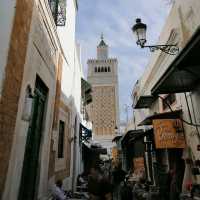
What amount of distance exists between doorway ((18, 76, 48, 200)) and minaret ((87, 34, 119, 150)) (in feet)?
Result: 140

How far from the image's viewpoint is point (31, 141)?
4.45 meters

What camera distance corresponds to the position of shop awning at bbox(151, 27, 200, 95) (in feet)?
9.80

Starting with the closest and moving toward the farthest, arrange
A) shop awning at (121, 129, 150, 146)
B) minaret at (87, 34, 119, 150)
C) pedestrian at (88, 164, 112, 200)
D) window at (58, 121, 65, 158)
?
pedestrian at (88, 164, 112, 200)
window at (58, 121, 65, 158)
shop awning at (121, 129, 150, 146)
minaret at (87, 34, 119, 150)

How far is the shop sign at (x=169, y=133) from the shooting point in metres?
5.49

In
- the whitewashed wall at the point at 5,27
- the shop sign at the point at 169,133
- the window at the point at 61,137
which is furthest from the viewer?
the window at the point at 61,137

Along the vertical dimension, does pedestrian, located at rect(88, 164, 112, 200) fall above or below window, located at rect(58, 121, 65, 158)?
below

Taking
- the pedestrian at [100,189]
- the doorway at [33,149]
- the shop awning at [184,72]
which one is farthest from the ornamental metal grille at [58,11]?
the pedestrian at [100,189]

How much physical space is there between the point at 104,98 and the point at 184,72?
4962cm

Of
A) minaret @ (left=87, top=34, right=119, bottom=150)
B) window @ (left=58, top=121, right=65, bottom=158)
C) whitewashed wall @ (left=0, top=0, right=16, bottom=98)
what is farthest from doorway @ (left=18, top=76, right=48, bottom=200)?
minaret @ (left=87, top=34, right=119, bottom=150)

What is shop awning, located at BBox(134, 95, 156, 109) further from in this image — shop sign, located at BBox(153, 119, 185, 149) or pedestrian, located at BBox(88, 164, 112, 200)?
pedestrian, located at BBox(88, 164, 112, 200)

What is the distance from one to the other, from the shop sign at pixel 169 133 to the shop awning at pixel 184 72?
1169 millimetres

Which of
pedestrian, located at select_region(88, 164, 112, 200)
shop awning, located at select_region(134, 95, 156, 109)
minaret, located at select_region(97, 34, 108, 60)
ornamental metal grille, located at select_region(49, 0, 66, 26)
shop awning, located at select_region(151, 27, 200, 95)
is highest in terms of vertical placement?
minaret, located at select_region(97, 34, 108, 60)

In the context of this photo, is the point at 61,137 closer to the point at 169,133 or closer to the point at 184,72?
the point at 169,133

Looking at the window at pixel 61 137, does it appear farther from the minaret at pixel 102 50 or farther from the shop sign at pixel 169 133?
the minaret at pixel 102 50
